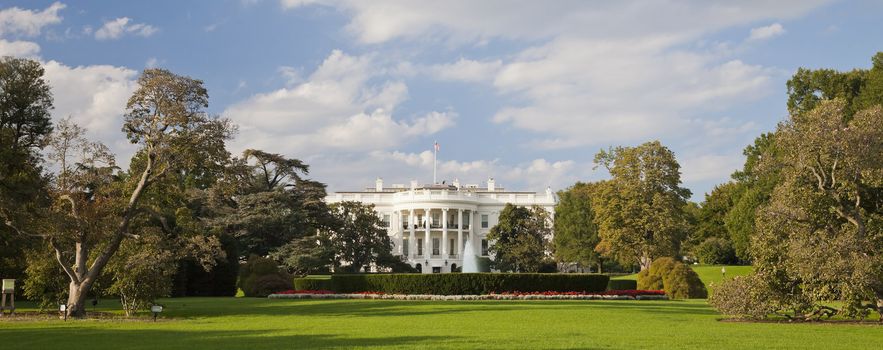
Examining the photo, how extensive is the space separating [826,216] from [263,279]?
2640 centimetres

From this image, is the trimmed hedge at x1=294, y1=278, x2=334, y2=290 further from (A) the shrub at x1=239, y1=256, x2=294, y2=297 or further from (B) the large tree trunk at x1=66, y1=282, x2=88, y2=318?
(B) the large tree trunk at x1=66, y1=282, x2=88, y2=318

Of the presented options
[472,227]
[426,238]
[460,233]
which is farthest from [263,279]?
[472,227]

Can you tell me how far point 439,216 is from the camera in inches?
3583

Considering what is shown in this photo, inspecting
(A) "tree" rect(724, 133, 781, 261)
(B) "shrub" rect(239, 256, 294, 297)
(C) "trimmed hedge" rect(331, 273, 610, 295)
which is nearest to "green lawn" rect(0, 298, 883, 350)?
(C) "trimmed hedge" rect(331, 273, 610, 295)

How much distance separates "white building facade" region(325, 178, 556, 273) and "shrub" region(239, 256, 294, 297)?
44.8 m

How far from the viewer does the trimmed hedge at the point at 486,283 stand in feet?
108

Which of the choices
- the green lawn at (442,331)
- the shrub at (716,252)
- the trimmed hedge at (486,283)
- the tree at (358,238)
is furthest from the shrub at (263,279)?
the shrub at (716,252)

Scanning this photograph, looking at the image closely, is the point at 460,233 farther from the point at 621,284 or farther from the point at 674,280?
the point at 674,280

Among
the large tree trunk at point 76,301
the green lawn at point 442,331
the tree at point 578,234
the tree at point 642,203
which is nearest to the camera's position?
the green lawn at point 442,331

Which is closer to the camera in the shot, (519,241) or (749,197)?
(749,197)

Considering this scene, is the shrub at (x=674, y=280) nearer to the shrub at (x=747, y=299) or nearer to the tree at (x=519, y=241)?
the shrub at (x=747, y=299)

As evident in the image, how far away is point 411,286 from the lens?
33875 millimetres

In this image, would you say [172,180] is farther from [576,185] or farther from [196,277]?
[576,185]

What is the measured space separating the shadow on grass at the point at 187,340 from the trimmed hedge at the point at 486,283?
1648 cm
